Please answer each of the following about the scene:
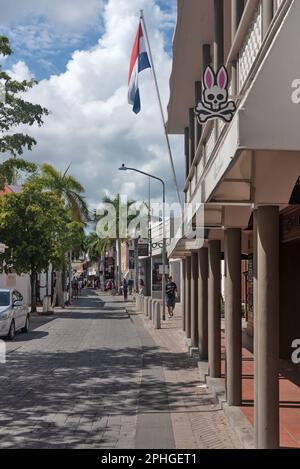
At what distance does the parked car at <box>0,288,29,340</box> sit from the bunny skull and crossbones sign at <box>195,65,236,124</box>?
12.4 m

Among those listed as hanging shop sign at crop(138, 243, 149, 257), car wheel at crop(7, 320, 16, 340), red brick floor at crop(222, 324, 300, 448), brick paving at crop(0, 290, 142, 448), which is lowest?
brick paving at crop(0, 290, 142, 448)

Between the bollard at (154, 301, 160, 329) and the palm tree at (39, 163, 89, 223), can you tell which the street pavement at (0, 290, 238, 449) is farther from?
the palm tree at (39, 163, 89, 223)

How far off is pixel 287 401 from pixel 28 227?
2278cm

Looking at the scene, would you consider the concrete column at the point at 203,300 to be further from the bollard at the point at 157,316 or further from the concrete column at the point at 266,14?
the bollard at the point at 157,316

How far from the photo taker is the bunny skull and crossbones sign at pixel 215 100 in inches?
270

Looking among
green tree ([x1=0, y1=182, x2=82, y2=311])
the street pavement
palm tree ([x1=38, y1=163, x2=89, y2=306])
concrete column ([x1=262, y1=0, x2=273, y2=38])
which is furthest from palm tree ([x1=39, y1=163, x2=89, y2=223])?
concrete column ([x1=262, y1=0, x2=273, y2=38])

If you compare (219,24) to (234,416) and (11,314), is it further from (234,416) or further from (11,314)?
(11,314)

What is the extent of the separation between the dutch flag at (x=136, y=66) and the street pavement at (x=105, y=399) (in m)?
5.84

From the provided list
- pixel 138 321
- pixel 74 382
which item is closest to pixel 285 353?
pixel 74 382

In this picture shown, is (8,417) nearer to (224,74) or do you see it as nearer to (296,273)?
(224,74)

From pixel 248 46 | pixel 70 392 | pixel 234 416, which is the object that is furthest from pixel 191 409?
pixel 248 46

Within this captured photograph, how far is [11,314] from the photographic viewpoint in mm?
18703

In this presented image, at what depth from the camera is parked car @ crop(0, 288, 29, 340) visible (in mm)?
18250

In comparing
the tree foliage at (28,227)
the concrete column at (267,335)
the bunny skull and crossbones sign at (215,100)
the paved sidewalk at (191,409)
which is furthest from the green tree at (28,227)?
the concrete column at (267,335)
